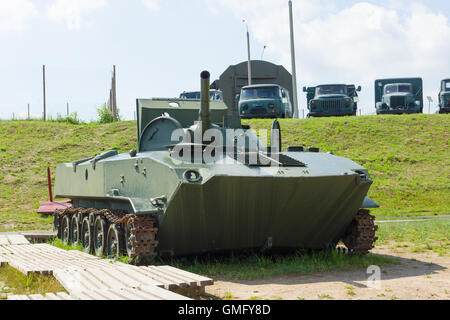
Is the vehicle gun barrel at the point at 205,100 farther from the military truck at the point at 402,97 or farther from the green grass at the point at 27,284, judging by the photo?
the military truck at the point at 402,97

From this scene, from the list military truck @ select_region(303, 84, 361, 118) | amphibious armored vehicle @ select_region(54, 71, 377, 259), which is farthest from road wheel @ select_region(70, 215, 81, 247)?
military truck @ select_region(303, 84, 361, 118)

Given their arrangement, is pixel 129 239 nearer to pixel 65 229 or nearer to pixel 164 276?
Answer: pixel 164 276

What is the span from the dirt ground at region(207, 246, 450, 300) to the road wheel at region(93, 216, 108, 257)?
8.99 ft

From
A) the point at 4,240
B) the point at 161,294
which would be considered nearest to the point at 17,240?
the point at 4,240

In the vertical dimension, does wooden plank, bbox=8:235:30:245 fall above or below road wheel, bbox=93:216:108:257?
below

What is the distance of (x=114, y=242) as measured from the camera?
9164 mm

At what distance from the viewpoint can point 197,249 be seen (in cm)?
838

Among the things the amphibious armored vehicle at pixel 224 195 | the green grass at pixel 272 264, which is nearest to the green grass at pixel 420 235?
the green grass at pixel 272 264

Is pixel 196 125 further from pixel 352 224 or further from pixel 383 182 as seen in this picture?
pixel 383 182

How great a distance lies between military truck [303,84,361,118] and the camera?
2747 centimetres

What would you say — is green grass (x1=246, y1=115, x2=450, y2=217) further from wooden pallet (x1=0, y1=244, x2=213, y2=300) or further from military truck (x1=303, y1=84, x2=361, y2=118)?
wooden pallet (x1=0, y1=244, x2=213, y2=300)

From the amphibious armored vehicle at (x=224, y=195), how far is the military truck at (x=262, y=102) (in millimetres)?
16438

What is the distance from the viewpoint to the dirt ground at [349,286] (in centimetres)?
645

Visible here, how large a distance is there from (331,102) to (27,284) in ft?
71.2
